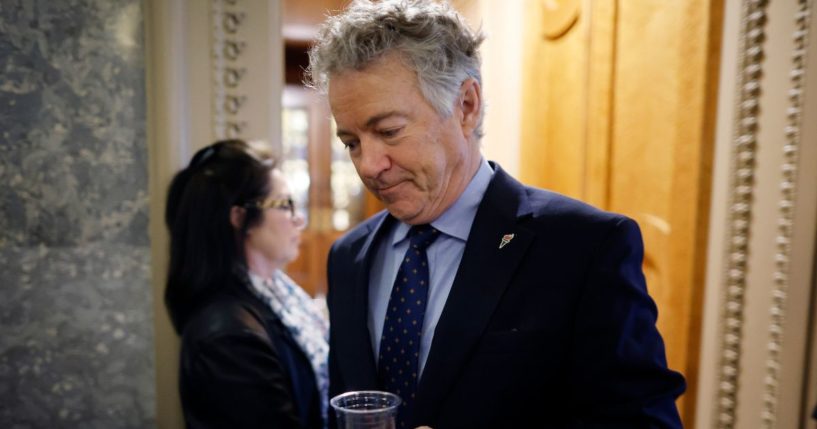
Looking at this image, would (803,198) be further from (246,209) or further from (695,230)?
(246,209)

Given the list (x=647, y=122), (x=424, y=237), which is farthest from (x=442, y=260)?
(x=647, y=122)

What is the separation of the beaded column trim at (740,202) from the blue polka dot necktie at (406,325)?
972mm

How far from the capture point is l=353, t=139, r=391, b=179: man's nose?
1031 millimetres

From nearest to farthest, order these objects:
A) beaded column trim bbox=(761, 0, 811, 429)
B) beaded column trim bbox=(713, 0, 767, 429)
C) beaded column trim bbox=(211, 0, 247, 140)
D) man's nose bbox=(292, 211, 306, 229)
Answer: beaded column trim bbox=(761, 0, 811, 429) < beaded column trim bbox=(713, 0, 767, 429) < beaded column trim bbox=(211, 0, 247, 140) < man's nose bbox=(292, 211, 306, 229)

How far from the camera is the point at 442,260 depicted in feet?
3.73

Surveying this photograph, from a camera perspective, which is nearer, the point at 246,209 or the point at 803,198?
the point at 803,198

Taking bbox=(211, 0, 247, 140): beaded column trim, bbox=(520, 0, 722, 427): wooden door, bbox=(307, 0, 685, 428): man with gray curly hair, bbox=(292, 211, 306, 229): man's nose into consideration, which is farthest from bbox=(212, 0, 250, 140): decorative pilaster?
bbox=(520, 0, 722, 427): wooden door

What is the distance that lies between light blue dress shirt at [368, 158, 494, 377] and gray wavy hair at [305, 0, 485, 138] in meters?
0.19

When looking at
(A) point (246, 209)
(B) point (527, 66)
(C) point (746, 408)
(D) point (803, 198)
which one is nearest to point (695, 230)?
(D) point (803, 198)

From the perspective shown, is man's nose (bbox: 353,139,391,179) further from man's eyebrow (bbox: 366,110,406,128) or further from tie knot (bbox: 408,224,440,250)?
tie knot (bbox: 408,224,440,250)

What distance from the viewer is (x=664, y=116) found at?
183cm

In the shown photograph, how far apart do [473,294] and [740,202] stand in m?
1.00

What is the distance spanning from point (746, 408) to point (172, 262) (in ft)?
5.54

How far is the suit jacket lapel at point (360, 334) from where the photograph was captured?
1126 mm
